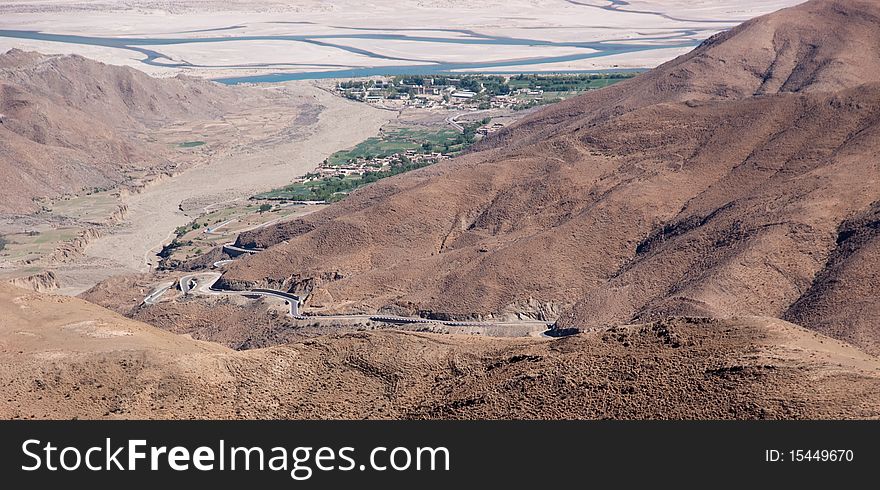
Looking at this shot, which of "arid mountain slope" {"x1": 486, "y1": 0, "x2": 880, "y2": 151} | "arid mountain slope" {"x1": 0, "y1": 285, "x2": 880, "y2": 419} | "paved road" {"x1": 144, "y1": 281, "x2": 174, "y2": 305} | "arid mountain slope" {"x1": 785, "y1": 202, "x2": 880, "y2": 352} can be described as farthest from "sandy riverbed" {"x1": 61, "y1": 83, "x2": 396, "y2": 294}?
"arid mountain slope" {"x1": 785, "y1": 202, "x2": 880, "y2": 352}

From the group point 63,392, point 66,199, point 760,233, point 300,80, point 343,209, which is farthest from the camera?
point 300,80

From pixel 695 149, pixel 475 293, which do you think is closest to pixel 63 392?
pixel 475 293

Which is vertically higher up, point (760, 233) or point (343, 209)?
point (760, 233)

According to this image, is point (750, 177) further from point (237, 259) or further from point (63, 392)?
point (63, 392)

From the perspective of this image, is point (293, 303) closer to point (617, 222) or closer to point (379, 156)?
point (617, 222)

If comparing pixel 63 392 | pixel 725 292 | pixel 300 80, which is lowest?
pixel 300 80

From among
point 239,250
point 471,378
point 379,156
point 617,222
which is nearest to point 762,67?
point 379,156

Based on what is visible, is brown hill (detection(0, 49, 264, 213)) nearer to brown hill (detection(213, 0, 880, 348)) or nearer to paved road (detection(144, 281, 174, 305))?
paved road (detection(144, 281, 174, 305))
